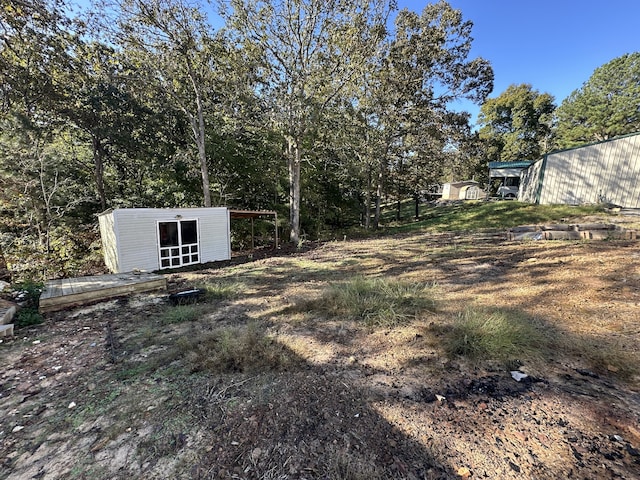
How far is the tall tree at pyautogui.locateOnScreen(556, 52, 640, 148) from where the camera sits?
22734 millimetres

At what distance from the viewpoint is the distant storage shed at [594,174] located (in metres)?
10.2

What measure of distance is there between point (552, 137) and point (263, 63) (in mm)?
30330

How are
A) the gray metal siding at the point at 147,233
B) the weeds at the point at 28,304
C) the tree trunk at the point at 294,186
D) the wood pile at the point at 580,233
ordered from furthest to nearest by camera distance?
the tree trunk at the point at 294,186
the gray metal siding at the point at 147,233
the wood pile at the point at 580,233
the weeds at the point at 28,304

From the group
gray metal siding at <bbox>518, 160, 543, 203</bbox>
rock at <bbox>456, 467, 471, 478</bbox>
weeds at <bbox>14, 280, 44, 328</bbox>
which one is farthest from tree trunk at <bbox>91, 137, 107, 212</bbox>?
gray metal siding at <bbox>518, 160, 543, 203</bbox>

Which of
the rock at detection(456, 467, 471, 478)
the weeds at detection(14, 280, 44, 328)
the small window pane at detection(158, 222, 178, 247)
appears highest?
the small window pane at detection(158, 222, 178, 247)

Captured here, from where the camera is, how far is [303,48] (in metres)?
10.4

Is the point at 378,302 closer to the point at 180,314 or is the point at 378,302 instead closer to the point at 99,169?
the point at 180,314

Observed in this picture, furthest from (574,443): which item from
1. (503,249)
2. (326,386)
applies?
(503,249)

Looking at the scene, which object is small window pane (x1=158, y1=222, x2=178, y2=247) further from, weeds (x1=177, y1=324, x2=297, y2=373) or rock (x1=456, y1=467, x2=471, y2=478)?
rock (x1=456, y1=467, x2=471, y2=478)

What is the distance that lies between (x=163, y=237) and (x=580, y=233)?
432 inches

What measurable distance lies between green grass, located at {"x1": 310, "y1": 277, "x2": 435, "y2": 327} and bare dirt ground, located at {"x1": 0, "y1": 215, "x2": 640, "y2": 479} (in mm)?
163

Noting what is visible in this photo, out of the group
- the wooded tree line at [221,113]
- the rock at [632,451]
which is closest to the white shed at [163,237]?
the wooded tree line at [221,113]

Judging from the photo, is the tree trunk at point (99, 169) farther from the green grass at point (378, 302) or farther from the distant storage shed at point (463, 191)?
the distant storage shed at point (463, 191)

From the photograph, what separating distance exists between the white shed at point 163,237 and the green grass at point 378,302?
6049 millimetres
